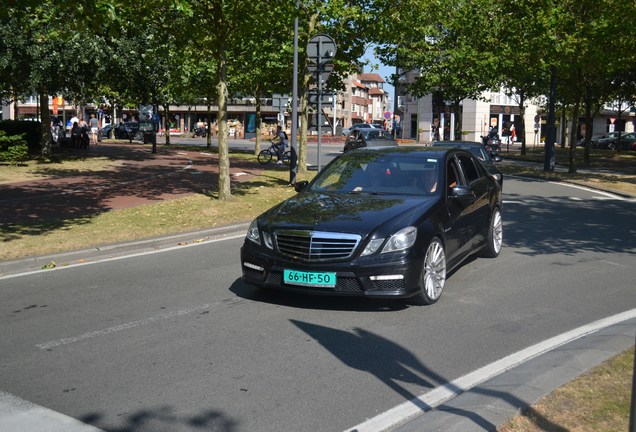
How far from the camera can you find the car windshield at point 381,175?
7707 mm

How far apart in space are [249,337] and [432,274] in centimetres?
210

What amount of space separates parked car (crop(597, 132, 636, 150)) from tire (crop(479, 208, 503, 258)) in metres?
48.7

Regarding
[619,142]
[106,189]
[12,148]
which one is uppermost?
[12,148]

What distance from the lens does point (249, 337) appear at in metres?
5.93

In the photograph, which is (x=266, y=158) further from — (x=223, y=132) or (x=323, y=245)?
(x=323, y=245)

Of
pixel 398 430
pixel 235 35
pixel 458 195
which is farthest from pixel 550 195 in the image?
pixel 398 430

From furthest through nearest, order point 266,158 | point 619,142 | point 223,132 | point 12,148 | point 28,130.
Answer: point 619,142 < point 28,130 < point 266,158 < point 12,148 < point 223,132

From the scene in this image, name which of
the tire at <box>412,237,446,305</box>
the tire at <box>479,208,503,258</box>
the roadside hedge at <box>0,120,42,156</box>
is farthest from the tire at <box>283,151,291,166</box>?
the tire at <box>412,237,446,305</box>

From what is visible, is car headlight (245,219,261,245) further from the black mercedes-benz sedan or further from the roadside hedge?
the roadside hedge

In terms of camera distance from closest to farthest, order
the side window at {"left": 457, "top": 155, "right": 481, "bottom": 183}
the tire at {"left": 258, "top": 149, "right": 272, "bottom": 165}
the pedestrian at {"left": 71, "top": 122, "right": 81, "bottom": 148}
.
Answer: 1. the side window at {"left": 457, "top": 155, "right": 481, "bottom": 183}
2. the tire at {"left": 258, "top": 149, "right": 272, "bottom": 165}
3. the pedestrian at {"left": 71, "top": 122, "right": 81, "bottom": 148}

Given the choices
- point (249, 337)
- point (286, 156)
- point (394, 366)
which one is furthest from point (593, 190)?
point (394, 366)

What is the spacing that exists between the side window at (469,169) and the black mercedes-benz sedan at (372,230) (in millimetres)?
275

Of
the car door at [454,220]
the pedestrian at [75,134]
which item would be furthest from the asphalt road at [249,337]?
the pedestrian at [75,134]

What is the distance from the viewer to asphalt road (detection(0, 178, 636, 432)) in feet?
14.7
